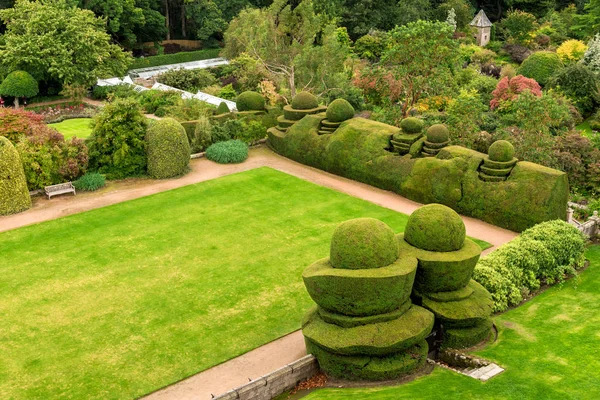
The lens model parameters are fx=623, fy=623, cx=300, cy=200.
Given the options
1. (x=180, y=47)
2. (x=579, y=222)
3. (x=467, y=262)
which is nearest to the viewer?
(x=467, y=262)

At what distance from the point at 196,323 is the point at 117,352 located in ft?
7.89

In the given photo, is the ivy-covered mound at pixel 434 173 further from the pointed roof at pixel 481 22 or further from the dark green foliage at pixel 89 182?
the pointed roof at pixel 481 22

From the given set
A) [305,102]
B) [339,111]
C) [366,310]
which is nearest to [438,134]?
[339,111]

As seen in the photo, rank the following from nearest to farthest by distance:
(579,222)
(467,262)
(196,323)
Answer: (467,262) < (196,323) < (579,222)

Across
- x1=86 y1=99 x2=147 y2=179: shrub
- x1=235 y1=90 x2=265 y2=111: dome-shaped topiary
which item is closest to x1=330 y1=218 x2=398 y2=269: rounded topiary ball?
x1=86 y1=99 x2=147 y2=179: shrub

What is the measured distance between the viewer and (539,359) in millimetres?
15367

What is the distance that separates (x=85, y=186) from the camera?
92.2ft

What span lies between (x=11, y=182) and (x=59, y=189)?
7.71 feet

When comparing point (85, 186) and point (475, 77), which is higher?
point (475, 77)

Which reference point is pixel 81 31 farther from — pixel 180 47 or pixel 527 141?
pixel 527 141

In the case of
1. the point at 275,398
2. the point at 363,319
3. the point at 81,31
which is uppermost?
the point at 81,31

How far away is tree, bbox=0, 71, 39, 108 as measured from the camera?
4278 centimetres

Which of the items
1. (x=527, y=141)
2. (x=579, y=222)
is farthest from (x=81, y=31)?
(x=579, y=222)

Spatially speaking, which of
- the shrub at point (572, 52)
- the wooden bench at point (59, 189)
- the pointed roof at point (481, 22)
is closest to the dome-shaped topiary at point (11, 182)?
the wooden bench at point (59, 189)
